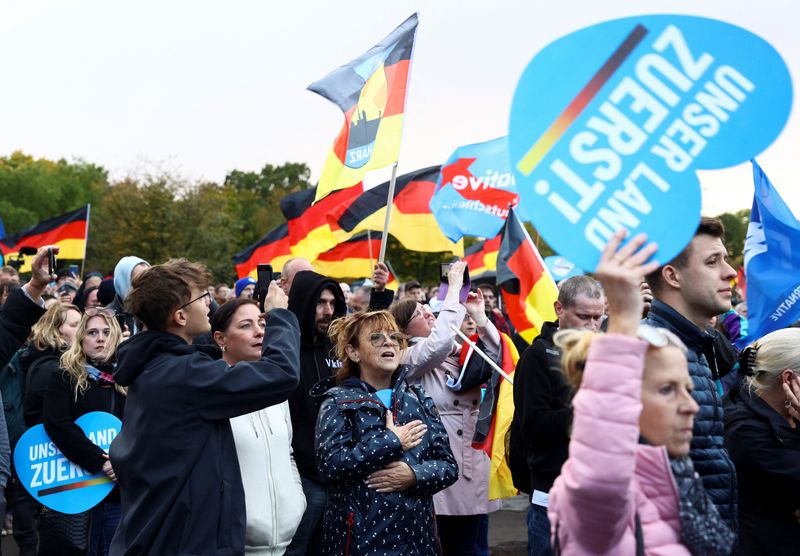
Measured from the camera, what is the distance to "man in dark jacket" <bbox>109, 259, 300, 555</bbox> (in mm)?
3447

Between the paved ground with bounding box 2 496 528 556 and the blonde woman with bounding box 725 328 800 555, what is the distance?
14.1ft

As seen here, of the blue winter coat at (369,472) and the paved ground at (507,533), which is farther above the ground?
the blue winter coat at (369,472)

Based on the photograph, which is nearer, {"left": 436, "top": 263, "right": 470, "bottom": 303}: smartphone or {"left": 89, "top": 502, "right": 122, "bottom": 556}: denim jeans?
{"left": 89, "top": 502, "right": 122, "bottom": 556}: denim jeans

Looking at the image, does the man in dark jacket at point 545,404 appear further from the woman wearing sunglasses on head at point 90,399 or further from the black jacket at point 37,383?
the black jacket at point 37,383

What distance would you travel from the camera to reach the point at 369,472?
4.27 metres

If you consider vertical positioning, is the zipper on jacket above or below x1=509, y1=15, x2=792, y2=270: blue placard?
below

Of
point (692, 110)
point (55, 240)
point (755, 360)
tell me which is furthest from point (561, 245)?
point (55, 240)

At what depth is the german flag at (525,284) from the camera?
22.5 feet

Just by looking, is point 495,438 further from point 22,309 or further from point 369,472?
point 22,309

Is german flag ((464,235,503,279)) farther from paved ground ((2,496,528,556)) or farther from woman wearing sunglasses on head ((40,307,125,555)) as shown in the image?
woman wearing sunglasses on head ((40,307,125,555))

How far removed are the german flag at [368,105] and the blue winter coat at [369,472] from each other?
363 centimetres

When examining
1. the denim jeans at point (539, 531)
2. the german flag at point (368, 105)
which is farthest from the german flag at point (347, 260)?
the denim jeans at point (539, 531)

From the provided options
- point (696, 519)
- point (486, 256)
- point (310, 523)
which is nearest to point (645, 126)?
point (696, 519)

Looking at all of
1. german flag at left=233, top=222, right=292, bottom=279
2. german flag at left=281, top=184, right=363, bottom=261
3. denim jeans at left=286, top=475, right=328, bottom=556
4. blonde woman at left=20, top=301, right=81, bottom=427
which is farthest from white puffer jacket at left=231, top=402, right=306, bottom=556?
german flag at left=233, top=222, right=292, bottom=279
